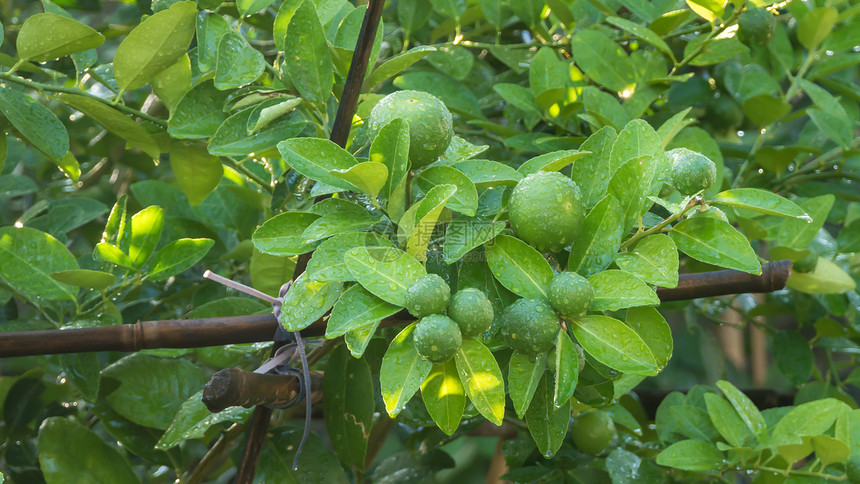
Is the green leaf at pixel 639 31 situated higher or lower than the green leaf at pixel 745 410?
higher

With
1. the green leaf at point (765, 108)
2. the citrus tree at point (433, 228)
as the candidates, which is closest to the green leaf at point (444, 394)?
the citrus tree at point (433, 228)

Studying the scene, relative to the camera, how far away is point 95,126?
1205mm

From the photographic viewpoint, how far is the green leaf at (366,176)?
50cm

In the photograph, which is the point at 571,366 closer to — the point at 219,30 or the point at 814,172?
the point at 219,30

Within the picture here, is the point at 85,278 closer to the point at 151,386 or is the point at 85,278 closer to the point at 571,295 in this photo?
the point at 151,386

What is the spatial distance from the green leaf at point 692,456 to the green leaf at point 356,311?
1.25ft

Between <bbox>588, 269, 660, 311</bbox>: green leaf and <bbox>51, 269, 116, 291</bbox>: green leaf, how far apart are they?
46 centimetres

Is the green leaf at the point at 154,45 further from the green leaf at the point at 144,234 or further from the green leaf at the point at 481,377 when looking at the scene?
the green leaf at the point at 481,377

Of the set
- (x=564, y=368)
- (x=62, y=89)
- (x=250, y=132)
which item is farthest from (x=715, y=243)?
(x=62, y=89)

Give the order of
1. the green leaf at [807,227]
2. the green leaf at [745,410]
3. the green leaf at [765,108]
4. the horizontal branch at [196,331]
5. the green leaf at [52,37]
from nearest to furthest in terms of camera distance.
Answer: the horizontal branch at [196,331] → the green leaf at [52,37] → the green leaf at [745,410] → the green leaf at [807,227] → the green leaf at [765,108]

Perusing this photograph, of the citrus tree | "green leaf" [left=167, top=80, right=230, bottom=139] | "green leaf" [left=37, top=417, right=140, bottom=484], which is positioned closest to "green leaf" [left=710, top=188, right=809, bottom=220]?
the citrus tree

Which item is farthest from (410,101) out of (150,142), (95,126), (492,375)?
(95,126)

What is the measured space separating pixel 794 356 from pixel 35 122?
965 millimetres

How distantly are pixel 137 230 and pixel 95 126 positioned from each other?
0.54 meters
